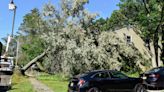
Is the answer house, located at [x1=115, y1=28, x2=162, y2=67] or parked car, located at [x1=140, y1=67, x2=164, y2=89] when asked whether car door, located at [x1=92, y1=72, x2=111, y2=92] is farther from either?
house, located at [x1=115, y1=28, x2=162, y2=67]

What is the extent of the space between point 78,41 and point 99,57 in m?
2.59

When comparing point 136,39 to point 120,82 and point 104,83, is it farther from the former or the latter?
point 104,83

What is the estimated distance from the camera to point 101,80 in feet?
53.2

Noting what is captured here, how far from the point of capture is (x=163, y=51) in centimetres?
4612

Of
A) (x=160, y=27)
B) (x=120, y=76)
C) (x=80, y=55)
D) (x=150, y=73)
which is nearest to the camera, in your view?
(x=120, y=76)

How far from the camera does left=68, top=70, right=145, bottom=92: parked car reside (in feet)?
51.8

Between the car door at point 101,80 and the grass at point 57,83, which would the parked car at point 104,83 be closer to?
the car door at point 101,80

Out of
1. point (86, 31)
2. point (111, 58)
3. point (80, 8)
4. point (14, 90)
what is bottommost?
point (14, 90)

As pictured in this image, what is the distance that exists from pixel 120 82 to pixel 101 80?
1017 millimetres

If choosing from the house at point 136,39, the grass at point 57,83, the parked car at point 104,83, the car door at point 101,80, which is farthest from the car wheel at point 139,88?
the house at point 136,39

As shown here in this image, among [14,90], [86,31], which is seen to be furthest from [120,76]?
[86,31]

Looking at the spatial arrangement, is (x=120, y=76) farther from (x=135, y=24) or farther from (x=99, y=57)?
(x=135, y=24)

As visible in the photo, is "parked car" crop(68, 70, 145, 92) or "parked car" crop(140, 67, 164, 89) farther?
"parked car" crop(140, 67, 164, 89)

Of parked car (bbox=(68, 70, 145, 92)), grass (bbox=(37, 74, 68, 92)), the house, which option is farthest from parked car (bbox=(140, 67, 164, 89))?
the house
